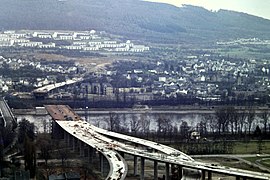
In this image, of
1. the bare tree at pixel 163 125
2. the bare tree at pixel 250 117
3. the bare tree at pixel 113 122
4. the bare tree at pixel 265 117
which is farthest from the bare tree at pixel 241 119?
the bare tree at pixel 113 122

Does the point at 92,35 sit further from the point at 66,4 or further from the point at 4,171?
the point at 4,171

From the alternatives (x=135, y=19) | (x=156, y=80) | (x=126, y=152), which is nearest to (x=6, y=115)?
(x=126, y=152)

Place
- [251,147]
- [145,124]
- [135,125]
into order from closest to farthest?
1. [251,147]
2. [135,125]
3. [145,124]

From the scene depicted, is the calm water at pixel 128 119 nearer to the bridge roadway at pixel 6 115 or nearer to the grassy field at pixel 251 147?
the bridge roadway at pixel 6 115

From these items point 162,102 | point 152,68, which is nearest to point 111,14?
point 152,68

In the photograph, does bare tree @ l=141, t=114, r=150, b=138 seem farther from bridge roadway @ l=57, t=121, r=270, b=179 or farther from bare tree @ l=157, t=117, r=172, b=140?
bridge roadway @ l=57, t=121, r=270, b=179

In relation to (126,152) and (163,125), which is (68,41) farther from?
(126,152)
